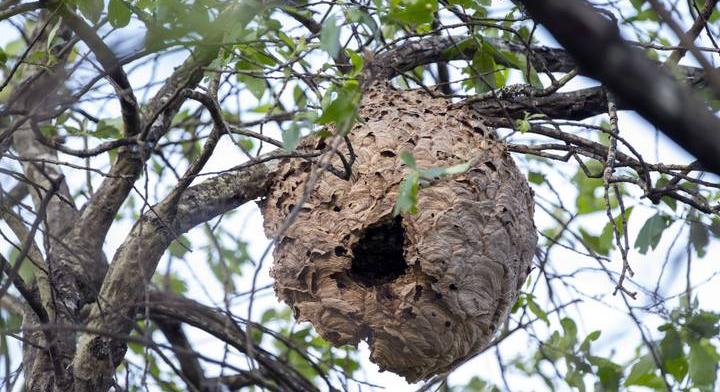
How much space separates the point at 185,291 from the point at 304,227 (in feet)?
5.51

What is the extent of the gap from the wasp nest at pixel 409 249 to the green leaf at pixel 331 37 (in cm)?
74

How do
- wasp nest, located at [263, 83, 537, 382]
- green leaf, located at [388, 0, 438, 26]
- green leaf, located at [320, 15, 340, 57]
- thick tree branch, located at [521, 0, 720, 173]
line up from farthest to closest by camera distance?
1. wasp nest, located at [263, 83, 537, 382]
2. green leaf, located at [388, 0, 438, 26]
3. green leaf, located at [320, 15, 340, 57]
4. thick tree branch, located at [521, 0, 720, 173]

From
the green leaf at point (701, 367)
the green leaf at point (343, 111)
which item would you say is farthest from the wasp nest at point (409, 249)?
the green leaf at point (701, 367)

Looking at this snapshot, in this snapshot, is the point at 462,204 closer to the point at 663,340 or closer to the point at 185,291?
the point at 663,340

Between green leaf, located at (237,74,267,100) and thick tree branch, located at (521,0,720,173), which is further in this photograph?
green leaf, located at (237,74,267,100)

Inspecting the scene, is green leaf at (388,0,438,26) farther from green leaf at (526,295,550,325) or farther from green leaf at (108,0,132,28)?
green leaf at (526,295,550,325)

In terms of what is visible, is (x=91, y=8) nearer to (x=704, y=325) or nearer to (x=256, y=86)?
(x=256, y=86)

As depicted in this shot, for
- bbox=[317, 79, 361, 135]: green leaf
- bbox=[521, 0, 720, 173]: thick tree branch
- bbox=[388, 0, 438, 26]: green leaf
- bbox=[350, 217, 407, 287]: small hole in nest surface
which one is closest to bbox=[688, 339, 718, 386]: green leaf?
bbox=[350, 217, 407, 287]: small hole in nest surface

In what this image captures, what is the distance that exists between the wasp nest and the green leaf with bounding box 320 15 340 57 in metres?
0.74

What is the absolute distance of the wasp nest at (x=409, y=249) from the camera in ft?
8.14

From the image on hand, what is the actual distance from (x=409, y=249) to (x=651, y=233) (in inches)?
43.6

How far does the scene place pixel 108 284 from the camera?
2.63m

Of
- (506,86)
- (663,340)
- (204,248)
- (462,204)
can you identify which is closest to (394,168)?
(462,204)

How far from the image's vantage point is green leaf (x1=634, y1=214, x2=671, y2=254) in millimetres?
3188
